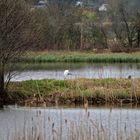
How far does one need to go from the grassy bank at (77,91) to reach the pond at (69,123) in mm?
1036

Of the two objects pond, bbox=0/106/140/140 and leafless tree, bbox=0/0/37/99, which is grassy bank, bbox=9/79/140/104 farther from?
pond, bbox=0/106/140/140

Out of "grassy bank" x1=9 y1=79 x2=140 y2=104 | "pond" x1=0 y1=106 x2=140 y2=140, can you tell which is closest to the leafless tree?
"grassy bank" x1=9 y1=79 x2=140 y2=104

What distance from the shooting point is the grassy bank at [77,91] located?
75.0 ft

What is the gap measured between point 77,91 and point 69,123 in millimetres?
5491

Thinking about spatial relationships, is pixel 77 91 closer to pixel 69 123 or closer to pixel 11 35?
pixel 11 35

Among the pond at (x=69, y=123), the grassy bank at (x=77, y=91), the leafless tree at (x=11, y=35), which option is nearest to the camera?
the pond at (x=69, y=123)

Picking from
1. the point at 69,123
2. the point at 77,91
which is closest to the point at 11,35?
the point at 77,91

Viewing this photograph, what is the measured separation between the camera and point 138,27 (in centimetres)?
5766

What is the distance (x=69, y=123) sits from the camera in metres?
17.8

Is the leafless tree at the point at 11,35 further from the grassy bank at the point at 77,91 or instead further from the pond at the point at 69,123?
the pond at the point at 69,123

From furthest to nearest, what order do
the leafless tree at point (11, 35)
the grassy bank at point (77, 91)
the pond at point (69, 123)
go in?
the leafless tree at point (11, 35), the grassy bank at point (77, 91), the pond at point (69, 123)

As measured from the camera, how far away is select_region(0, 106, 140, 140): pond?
44.6 feet

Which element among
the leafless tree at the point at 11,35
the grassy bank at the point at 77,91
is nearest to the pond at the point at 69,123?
the grassy bank at the point at 77,91

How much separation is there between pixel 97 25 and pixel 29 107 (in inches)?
1574
